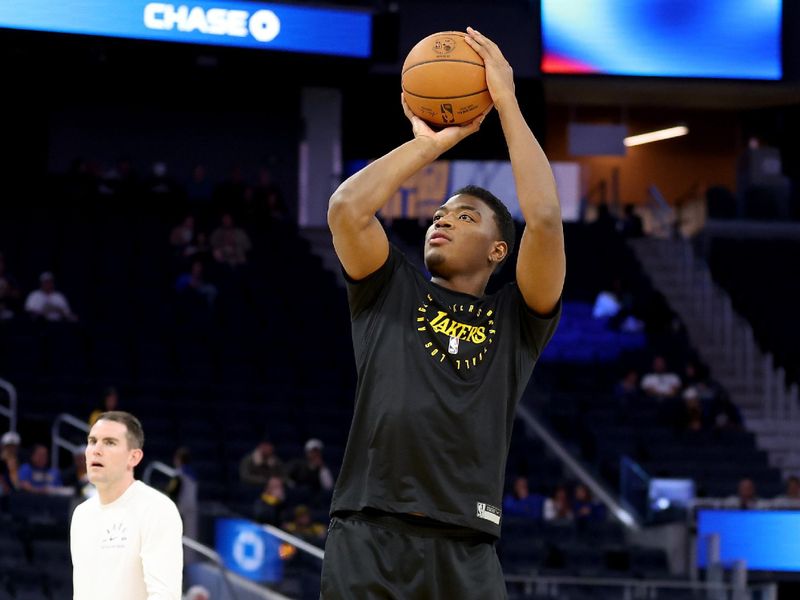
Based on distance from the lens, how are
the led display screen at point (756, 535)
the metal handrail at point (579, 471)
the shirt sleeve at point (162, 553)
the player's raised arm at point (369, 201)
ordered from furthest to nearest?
the metal handrail at point (579, 471) < the led display screen at point (756, 535) < the shirt sleeve at point (162, 553) < the player's raised arm at point (369, 201)

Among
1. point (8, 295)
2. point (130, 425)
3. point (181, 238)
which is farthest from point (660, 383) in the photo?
point (130, 425)

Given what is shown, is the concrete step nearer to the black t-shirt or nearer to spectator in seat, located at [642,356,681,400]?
spectator in seat, located at [642,356,681,400]

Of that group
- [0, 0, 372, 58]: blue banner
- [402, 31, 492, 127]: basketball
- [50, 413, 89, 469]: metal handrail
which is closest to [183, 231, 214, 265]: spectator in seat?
[0, 0, 372, 58]: blue banner

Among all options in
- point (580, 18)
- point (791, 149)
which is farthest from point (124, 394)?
point (791, 149)

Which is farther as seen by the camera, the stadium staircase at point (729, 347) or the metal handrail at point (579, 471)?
the stadium staircase at point (729, 347)

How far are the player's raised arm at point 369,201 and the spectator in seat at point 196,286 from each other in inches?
580

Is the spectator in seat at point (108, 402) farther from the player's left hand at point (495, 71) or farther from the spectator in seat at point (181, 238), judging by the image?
the player's left hand at point (495, 71)

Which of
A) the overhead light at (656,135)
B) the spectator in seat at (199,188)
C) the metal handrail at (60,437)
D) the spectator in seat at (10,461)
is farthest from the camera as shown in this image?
the overhead light at (656,135)

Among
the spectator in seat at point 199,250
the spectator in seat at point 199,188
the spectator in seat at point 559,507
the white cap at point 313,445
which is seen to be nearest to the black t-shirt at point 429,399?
the white cap at point 313,445

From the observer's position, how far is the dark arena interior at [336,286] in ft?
46.2

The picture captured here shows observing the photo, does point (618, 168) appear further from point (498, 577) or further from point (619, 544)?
point (498, 577)

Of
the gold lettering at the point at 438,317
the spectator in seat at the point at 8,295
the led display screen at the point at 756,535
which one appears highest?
the spectator in seat at the point at 8,295

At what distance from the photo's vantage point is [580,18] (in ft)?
75.0

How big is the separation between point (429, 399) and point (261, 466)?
36.1 ft
